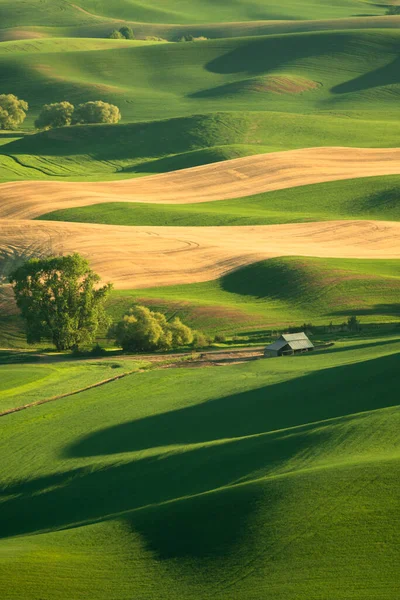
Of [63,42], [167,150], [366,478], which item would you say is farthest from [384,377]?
[63,42]

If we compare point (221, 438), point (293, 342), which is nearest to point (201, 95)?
point (293, 342)

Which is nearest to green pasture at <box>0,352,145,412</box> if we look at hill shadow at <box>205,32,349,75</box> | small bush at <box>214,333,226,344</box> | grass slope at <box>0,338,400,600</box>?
grass slope at <box>0,338,400,600</box>

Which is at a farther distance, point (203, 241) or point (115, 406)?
point (203, 241)

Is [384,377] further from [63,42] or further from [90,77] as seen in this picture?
[63,42]

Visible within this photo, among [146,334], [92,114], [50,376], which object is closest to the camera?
[50,376]

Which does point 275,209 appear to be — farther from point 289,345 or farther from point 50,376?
point 50,376

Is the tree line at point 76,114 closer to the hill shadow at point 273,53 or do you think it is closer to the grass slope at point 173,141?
the grass slope at point 173,141
